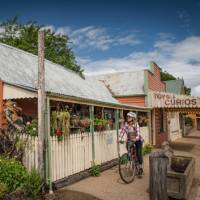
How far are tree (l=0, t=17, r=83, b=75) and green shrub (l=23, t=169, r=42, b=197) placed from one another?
61.1ft

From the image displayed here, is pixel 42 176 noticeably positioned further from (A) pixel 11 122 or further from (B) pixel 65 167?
(A) pixel 11 122

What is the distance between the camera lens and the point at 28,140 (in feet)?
24.4

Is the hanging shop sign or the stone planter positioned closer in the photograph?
the stone planter

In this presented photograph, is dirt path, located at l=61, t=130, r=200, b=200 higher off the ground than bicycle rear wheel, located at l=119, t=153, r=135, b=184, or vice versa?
bicycle rear wheel, located at l=119, t=153, r=135, b=184

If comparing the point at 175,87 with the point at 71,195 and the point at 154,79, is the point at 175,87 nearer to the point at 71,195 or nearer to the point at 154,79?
the point at 154,79

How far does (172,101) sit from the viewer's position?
1638 centimetres

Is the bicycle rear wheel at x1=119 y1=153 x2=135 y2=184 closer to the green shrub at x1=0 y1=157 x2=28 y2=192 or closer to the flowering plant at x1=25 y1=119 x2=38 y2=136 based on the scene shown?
the flowering plant at x1=25 y1=119 x2=38 y2=136

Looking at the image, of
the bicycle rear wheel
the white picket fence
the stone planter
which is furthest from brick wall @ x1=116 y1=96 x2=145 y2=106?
the stone planter

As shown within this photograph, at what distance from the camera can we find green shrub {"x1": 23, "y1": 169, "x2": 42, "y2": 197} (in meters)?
6.51

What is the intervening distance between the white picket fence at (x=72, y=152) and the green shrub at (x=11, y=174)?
586 millimetres

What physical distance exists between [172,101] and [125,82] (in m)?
5.06

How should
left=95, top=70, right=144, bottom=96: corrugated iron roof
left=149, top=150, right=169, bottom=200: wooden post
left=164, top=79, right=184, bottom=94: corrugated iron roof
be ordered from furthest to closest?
1. left=164, top=79, right=184, bottom=94: corrugated iron roof
2. left=95, top=70, right=144, bottom=96: corrugated iron roof
3. left=149, top=150, right=169, bottom=200: wooden post

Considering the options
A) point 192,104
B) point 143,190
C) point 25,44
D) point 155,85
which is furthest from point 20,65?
point 25,44

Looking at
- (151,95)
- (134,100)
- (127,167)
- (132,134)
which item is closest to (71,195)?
(127,167)
